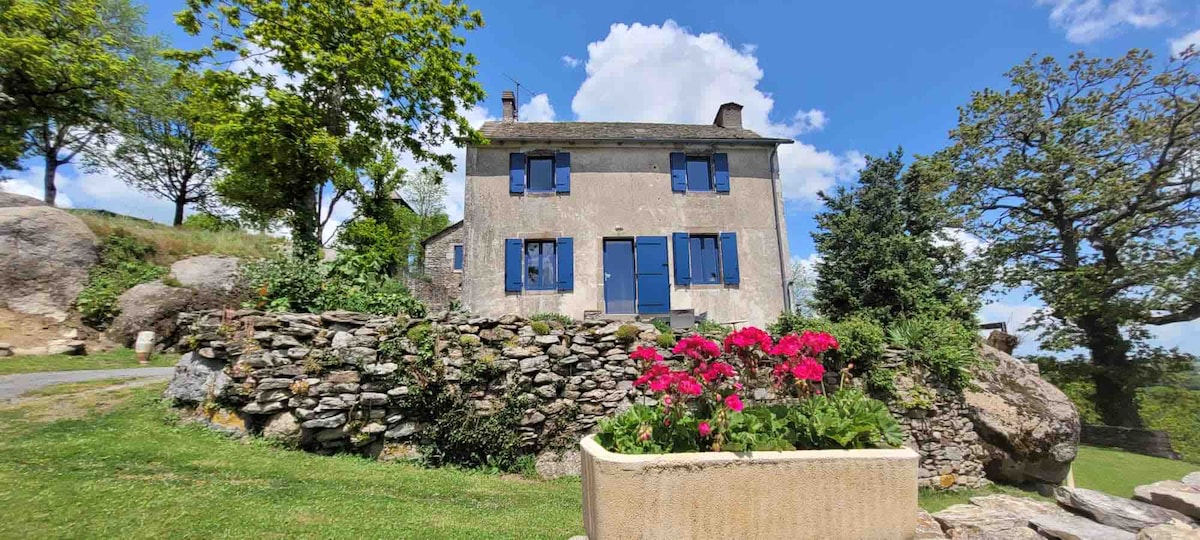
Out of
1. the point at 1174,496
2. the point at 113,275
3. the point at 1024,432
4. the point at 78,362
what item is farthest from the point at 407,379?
the point at 113,275

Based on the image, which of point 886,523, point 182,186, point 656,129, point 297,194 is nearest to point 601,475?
point 886,523

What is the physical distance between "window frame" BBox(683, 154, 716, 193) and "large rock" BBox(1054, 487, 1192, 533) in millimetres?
10444

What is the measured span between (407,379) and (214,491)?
2.72m

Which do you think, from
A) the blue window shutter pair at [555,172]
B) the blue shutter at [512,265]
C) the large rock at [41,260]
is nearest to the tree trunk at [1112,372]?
the blue window shutter pair at [555,172]

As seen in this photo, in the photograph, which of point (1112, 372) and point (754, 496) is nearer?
point (754, 496)

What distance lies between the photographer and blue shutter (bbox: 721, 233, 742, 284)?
12.4 m

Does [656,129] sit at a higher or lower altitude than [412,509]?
higher

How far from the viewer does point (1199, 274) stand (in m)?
12.3

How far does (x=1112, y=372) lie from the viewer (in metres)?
14.2

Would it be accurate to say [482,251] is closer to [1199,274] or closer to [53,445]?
[53,445]

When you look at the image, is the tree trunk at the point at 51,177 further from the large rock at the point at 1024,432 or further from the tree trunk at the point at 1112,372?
the tree trunk at the point at 1112,372

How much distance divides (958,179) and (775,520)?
19.2 m

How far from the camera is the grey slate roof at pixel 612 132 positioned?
42.0ft

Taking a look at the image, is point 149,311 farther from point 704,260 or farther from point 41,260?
point 704,260
